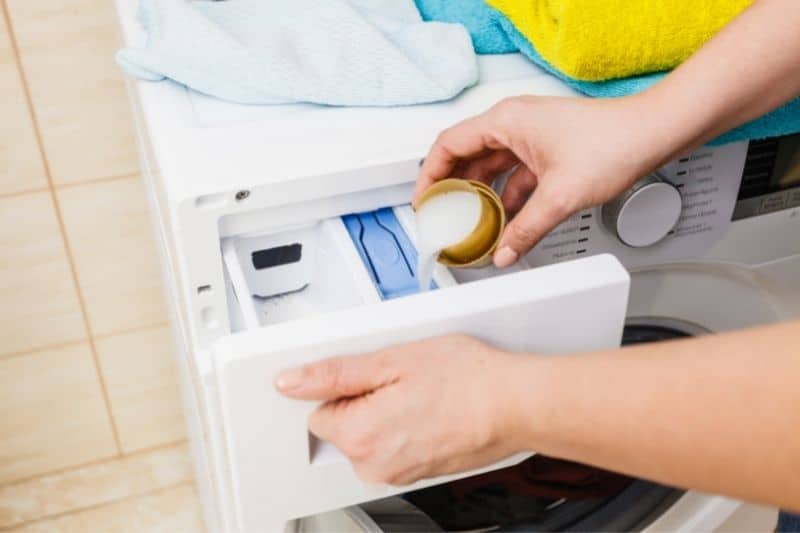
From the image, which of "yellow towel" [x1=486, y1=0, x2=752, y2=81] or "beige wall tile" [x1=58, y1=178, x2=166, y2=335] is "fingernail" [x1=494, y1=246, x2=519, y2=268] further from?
"beige wall tile" [x1=58, y1=178, x2=166, y2=335]

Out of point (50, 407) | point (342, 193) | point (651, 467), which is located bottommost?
point (50, 407)

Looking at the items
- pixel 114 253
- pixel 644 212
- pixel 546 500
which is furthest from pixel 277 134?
pixel 114 253

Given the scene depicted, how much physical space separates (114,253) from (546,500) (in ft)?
2.36

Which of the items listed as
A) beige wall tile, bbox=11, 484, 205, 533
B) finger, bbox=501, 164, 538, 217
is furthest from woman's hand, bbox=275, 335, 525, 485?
beige wall tile, bbox=11, 484, 205, 533

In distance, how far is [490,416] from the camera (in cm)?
56

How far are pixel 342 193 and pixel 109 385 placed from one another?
89 centimetres

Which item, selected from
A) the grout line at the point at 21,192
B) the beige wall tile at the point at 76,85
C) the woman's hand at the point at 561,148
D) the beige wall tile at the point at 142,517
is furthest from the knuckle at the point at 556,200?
the beige wall tile at the point at 142,517

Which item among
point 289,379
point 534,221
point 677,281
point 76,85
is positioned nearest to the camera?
point 289,379

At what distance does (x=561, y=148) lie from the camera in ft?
2.26

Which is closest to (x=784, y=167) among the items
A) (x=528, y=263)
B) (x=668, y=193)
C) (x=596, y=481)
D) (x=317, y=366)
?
(x=668, y=193)

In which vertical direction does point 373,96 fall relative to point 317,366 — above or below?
above

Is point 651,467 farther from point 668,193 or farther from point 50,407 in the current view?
point 50,407

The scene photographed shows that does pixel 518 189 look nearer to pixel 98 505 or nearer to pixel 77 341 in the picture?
pixel 77 341

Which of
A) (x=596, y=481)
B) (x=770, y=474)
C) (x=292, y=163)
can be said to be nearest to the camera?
(x=770, y=474)
